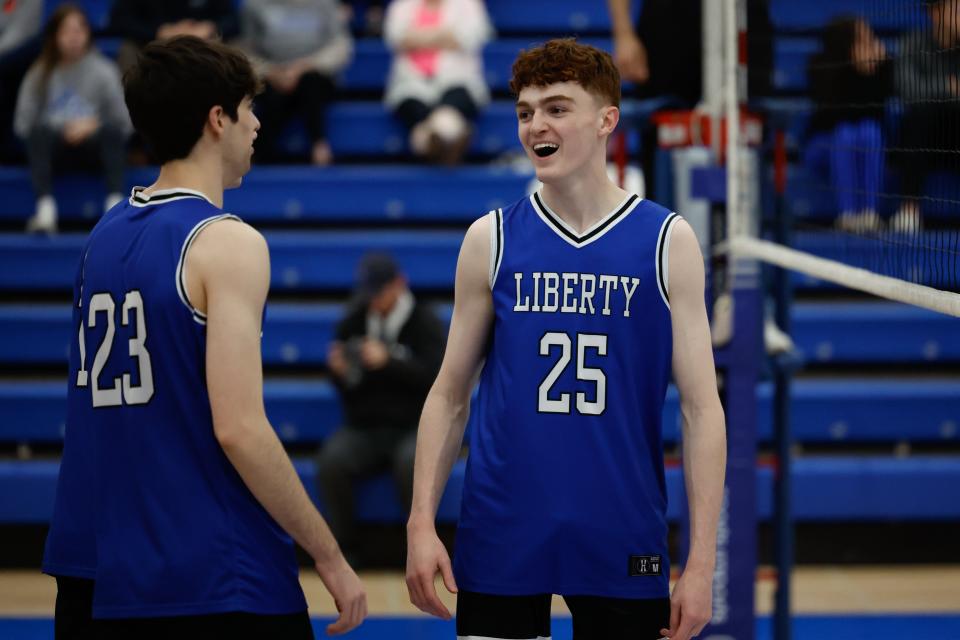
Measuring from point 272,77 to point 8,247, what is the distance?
2202 millimetres

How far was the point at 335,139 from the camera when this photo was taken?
10.1m

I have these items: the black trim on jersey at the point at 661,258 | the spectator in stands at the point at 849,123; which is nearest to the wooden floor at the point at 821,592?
the spectator in stands at the point at 849,123

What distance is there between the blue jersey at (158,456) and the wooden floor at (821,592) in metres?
4.20

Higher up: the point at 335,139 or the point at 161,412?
the point at 335,139

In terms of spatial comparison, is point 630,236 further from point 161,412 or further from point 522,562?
point 161,412

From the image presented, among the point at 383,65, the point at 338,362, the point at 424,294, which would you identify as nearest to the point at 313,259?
the point at 424,294

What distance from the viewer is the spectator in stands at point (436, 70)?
9508 mm

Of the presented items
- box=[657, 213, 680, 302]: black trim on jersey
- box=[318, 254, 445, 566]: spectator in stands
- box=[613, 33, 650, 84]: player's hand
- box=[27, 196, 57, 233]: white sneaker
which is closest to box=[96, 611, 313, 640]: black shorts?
box=[657, 213, 680, 302]: black trim on jersey

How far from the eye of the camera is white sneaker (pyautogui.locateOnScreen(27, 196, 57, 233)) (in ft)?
30.1

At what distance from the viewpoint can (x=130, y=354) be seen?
2.64 m

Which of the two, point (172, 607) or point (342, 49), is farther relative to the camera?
point (342, 49)

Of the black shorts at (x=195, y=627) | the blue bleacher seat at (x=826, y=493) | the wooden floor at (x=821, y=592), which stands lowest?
the wooden floor at (x=821, y=592)

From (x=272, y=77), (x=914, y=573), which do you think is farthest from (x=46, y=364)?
(x=914, y=573)

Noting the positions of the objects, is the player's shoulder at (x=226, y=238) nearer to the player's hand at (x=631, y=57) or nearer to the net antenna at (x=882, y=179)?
the net antenna at (x=882, y=179)
